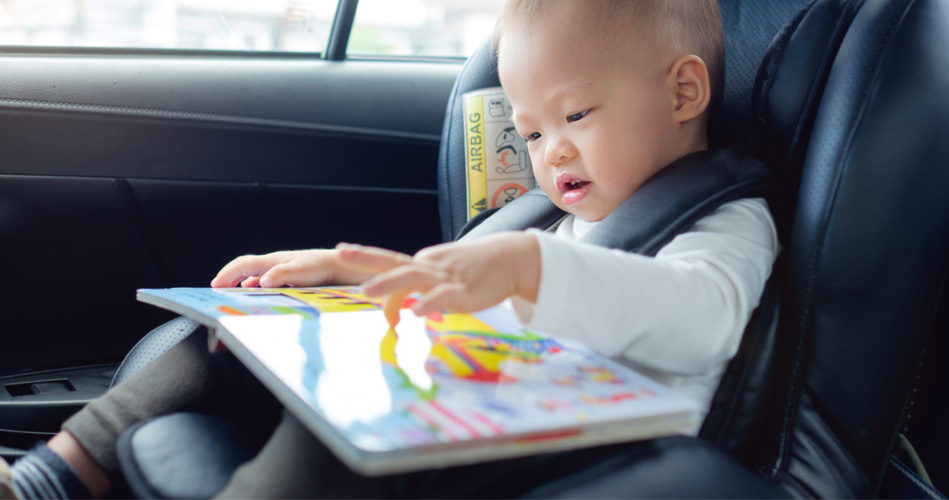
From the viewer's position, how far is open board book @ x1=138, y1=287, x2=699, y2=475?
539 millimetres

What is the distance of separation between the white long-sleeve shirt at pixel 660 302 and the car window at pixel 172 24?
118cm

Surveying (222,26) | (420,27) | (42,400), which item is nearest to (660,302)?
(42,400)

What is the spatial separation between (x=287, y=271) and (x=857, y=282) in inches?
28.2

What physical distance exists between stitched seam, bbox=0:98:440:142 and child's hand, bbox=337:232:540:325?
95cm

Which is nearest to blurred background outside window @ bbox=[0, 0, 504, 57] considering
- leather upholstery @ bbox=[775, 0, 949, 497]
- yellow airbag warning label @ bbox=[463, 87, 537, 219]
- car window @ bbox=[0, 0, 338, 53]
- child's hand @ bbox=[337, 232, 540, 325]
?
car window @ bbox=[0, 0, 338, 53]

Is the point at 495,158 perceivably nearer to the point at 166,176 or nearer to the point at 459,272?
the point at 166,176

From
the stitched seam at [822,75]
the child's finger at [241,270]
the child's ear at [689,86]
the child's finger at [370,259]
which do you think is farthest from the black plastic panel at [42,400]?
the stitched seam at [822,75]

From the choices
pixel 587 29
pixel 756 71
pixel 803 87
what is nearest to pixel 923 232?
pixel 803 87

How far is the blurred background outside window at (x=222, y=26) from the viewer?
1520mm

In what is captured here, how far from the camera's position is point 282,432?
68 cm

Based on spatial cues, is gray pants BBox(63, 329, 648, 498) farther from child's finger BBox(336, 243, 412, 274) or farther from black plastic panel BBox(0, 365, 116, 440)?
black plastic panel BBox(0, 365, 116, 440)

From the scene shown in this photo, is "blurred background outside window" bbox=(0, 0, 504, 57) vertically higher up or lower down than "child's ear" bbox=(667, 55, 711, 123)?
higher up

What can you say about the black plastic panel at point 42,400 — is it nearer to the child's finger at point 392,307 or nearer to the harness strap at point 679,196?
the child's finger at point 392,307

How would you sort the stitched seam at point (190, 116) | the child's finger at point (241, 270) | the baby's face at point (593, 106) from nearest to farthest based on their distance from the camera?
the baby's face at point (593, 106) → the child's finger at point (241, 270) → the stitched seam at point (190, 116)
